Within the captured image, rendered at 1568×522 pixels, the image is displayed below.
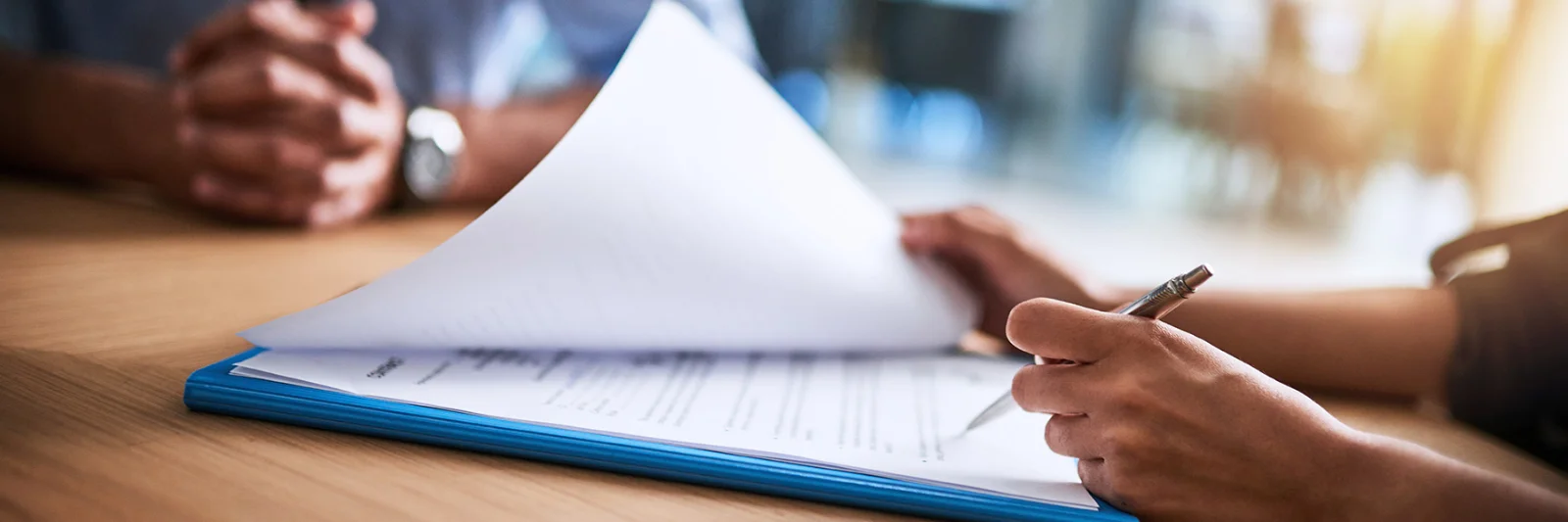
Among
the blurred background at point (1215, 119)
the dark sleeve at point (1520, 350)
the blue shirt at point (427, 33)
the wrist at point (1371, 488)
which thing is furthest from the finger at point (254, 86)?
the blurred background at point (1215, 119)

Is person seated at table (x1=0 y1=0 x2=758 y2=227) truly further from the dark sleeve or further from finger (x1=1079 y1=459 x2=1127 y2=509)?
the dark sleeve

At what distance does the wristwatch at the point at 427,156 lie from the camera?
800mm

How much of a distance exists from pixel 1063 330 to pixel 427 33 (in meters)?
0.94

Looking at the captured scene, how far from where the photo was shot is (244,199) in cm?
69

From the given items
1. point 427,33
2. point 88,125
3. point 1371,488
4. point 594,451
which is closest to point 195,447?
point 594,451

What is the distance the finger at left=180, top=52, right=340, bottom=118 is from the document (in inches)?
13.8

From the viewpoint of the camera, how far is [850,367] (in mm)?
478

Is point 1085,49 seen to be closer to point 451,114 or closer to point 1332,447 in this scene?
point 451,114

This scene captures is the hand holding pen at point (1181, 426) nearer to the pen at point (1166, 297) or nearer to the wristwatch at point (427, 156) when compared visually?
the pen at point (1166, 297)

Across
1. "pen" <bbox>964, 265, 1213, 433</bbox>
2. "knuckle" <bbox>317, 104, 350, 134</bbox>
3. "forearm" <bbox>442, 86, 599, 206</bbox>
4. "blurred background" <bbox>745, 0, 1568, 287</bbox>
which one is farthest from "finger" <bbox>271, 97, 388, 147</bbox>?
"blurred background" <bbox>745, 0, 1568, 287</bbox>

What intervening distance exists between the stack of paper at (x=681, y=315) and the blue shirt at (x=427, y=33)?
0.59 metres

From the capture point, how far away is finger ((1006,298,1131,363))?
12.9 inches

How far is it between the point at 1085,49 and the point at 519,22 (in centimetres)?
404

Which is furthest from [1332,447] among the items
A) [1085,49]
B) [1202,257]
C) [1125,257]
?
[1085,49]
